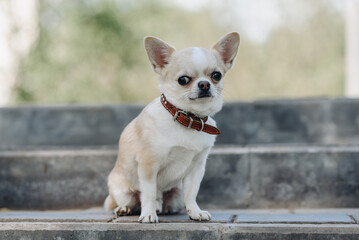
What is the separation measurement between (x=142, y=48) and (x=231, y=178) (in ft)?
47.0

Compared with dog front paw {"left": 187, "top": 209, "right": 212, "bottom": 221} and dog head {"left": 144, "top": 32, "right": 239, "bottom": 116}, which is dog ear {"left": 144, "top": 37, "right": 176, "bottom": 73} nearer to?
dog head {"left": 144, "top": 32, "right": 239, "bottom": 116}

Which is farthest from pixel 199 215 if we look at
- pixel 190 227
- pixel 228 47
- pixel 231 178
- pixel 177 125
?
pixel 228 47

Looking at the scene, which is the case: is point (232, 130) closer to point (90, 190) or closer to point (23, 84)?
point (90, 190)

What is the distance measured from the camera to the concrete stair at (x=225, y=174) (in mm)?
3004

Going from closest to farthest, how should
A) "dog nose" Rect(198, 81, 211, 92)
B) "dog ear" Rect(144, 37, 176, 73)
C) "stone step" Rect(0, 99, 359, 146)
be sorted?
"dog nose" Rect(198, 81, 211, 92) → "dog ear" Rect(144, 37, 176, 73) → "stone step" Rect(0, 99, 359, 146)

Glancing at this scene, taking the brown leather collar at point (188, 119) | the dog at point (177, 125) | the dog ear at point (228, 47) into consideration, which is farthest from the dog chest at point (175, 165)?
the dog ear at point (228, 47)

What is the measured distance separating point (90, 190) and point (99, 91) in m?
12.0

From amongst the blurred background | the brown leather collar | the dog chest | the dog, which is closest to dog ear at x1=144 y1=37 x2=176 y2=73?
the dog

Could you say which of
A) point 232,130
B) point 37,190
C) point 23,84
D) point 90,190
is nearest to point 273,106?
point 232,130

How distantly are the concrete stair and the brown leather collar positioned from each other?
2.08 feet

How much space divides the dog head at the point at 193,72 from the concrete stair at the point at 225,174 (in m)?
0.81

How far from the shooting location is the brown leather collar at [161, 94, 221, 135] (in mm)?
3152

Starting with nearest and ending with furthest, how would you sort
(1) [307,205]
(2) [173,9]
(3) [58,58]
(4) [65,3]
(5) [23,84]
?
1. (1) [307,205]
2. (5) [23,84]
3. (3) [58,58]
4. (4) [65,3]
5. (2) [173,9]

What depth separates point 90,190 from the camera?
4.35 metres
